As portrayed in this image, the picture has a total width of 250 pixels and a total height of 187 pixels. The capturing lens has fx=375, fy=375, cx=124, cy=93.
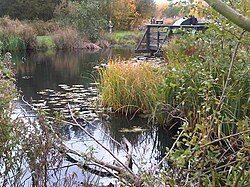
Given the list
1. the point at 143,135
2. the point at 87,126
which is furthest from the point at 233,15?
the point at 87,126

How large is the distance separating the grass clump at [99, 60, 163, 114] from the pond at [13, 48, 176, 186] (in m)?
0.27

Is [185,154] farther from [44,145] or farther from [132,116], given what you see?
[132,116]

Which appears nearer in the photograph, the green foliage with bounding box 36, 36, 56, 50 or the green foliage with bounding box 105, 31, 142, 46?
the green foliage with bounding box 36, 36, 56, 50

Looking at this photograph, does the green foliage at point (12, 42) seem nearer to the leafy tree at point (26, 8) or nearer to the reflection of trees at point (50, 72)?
the reflection of trees at point (50, 72)

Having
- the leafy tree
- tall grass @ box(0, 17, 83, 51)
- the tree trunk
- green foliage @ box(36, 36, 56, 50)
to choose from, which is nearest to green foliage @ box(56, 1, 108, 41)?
tall grass @ box(0, 17, 83, 51)

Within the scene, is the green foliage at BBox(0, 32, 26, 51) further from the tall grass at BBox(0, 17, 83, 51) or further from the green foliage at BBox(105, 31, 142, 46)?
the green foliage at BBox(105, 31, 142, 46)

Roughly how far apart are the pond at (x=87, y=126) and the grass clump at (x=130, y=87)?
0.27 meters

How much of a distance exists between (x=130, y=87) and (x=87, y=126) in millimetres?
1046

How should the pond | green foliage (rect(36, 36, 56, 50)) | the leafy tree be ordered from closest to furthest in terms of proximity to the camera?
the pond < green foliage (rect(36, 36, 56, 50)) < the leafy tree

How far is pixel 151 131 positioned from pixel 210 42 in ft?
9.39

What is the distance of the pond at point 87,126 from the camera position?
4.54 metres

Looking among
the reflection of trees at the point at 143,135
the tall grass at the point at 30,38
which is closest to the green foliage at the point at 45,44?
the tall grass at the point at 30,38

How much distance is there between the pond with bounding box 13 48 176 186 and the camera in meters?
4.54

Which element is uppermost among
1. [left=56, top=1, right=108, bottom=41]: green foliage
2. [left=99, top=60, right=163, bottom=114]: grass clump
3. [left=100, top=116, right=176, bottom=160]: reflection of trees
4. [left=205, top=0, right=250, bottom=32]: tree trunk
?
[left=205, top=0, right=250, bottom=32]: tree trunk
